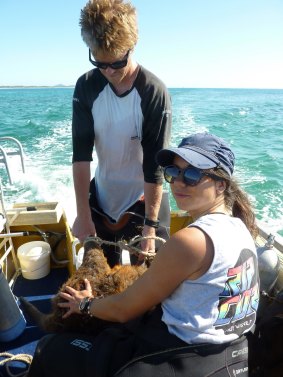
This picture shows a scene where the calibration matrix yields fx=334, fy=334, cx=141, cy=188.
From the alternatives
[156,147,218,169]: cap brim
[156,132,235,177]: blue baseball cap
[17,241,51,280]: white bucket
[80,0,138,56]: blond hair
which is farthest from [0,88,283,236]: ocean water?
[80,0,138,56]: blond hair

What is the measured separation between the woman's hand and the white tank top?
1.78ft

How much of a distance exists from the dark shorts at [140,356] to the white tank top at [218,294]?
5 centimetres

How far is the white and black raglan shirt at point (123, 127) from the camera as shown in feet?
7.09

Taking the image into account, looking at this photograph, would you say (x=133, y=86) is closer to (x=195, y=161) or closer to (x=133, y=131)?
(x=133, y=131)

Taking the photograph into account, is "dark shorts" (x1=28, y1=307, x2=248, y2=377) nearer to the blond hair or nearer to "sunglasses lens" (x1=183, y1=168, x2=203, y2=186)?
"sunglasses lens" (x1=183, y1=168, x2=203, y2=186)

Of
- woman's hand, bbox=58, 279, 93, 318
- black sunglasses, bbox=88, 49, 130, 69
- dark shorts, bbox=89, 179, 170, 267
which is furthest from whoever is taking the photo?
dark shorts, bbox=89, 179, 170, 267

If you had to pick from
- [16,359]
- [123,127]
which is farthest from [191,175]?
[16,359]

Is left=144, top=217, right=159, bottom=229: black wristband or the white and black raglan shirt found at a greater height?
the white and black raglan shirt

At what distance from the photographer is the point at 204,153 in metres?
1.48

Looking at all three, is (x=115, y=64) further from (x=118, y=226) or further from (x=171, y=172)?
(x=118, y=226)

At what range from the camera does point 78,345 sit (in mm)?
1513

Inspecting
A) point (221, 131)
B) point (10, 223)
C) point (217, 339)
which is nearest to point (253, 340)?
point (217, 339)

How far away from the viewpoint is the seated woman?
1256 mm

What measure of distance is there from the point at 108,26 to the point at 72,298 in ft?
4.80
